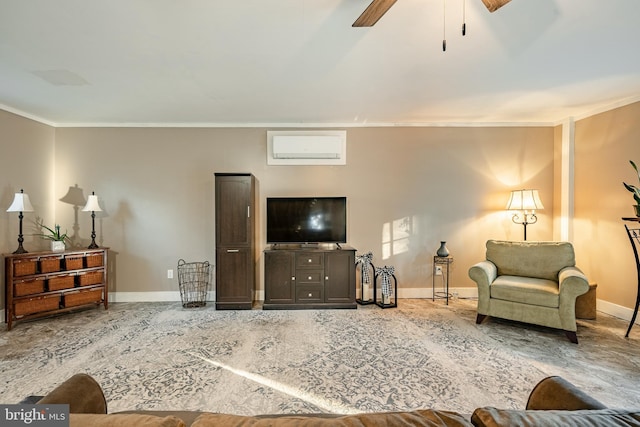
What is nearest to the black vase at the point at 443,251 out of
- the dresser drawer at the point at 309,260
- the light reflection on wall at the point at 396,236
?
the light reflection on wall at the point at 396,236

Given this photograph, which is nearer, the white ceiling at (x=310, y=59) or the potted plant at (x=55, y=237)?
the white ceiling at (x=310, y=59)

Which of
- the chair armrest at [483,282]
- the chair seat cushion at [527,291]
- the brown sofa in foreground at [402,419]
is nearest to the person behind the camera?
the brown sofa in foreground at [402,419]

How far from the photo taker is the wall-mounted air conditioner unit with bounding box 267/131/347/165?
4473 mm

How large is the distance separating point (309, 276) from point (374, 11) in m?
3.17

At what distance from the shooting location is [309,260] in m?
4.12

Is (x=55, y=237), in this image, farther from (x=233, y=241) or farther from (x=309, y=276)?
(x=309, y=276)

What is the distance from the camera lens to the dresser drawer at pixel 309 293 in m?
4.13

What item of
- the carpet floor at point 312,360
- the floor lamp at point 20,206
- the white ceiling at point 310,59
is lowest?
the carpet floor at point 312,360

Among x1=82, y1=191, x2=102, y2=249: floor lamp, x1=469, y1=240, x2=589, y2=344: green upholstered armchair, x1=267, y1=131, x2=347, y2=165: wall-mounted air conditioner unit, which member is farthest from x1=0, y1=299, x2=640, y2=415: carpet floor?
x1=267, y1=131, x2=347, y2=165: wall-mounted air conditioner unit

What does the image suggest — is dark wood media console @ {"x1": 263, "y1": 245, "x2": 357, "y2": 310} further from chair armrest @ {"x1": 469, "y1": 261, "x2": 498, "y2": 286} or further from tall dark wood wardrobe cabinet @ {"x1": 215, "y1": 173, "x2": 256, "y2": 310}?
chair armrest @ {"x1": 469, "y1": 261, "x2": 498, "y2": 286}

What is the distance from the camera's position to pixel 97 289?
4.09 meters

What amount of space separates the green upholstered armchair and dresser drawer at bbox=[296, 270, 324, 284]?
6.12ft

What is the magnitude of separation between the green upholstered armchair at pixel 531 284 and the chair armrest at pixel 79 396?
355cm

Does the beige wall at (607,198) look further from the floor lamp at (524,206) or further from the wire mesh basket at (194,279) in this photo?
the wire mesh basket at (194,279)
